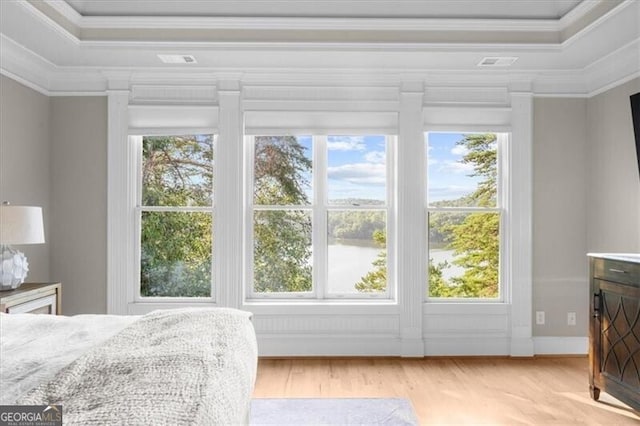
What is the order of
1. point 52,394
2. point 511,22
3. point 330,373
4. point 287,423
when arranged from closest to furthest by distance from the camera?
point 52,394 < point 287,423 < point 511,22 < point 330,373

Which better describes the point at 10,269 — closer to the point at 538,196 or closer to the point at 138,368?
the point at 138,368

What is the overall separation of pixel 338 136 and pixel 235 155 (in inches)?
37.1

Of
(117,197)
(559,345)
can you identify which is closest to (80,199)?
(117,197)

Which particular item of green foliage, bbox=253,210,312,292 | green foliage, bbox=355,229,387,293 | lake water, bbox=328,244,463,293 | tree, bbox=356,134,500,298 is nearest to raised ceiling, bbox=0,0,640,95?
tree, bbox=356,134,500,298

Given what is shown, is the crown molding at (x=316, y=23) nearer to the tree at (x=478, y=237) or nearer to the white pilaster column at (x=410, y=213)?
the white pilaster column at (x=410, y=213)

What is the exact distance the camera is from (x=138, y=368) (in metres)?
1.20

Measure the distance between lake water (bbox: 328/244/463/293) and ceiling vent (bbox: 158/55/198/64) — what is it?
197cm

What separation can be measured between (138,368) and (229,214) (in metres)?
2.88

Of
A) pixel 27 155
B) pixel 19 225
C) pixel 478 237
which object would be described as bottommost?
pixel 478 237

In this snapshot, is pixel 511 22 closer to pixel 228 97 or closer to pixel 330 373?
pixel 228 97

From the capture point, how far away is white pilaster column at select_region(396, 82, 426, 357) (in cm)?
405

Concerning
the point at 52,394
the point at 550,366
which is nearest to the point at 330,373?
the point at 550,366

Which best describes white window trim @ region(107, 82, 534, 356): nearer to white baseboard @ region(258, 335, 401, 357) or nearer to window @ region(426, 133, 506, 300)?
white baseboard @ region(258, 335, 401, 357)

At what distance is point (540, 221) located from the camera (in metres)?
4.11
